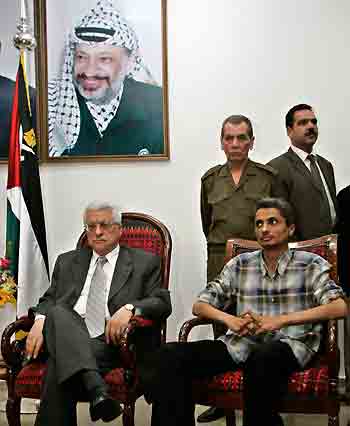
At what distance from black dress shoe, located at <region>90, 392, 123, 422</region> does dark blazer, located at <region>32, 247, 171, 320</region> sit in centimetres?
48

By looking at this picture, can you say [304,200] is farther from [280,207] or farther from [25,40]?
[25,40]

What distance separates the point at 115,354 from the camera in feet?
10.8

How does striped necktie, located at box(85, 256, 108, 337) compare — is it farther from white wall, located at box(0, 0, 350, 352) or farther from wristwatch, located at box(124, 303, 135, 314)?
white wall, located at box(0, 0, 350, 352)

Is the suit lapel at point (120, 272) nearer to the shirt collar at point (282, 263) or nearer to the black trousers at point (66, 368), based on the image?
the black trousers at point (66, 368)

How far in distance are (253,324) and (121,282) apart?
0.75 m

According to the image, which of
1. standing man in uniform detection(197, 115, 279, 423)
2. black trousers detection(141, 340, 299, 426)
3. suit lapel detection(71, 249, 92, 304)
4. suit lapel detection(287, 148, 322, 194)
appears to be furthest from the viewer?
suit lapel detection(287, 148, 322, 194)

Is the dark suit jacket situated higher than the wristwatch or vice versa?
the dark suit jacket

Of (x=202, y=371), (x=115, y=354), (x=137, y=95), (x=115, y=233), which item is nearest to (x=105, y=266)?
(x=115, y=233)

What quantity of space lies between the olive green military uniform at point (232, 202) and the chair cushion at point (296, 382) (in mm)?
910

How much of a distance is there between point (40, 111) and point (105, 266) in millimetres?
1410

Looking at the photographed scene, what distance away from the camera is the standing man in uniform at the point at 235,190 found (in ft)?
12.2

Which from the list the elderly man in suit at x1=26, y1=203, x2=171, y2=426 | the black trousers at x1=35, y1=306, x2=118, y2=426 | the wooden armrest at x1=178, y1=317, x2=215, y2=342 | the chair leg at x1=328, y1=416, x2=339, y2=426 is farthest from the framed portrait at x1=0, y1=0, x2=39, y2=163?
the chair leg at x1=328, y1=416, x2=339, y2=426

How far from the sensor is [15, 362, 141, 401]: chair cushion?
310 cm

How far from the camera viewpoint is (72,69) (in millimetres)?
4520
